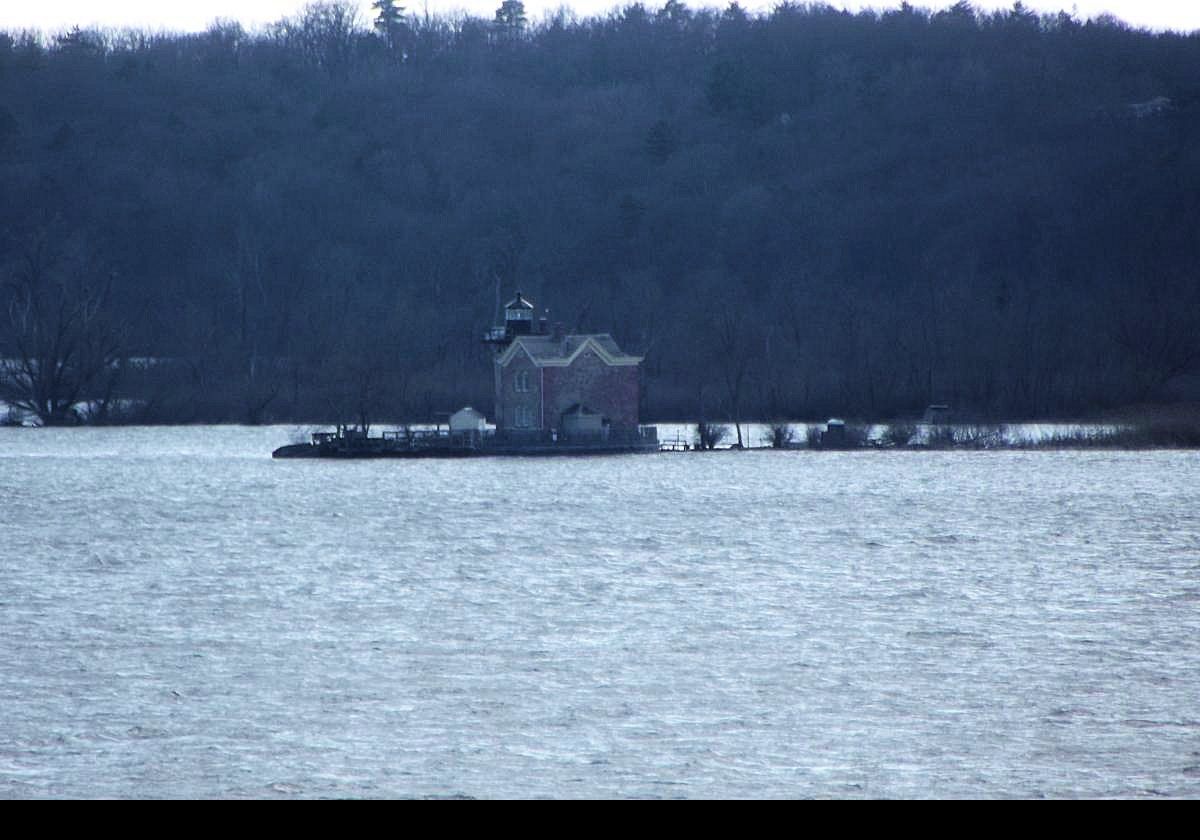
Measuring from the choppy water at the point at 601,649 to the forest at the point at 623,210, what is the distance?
1554 inches

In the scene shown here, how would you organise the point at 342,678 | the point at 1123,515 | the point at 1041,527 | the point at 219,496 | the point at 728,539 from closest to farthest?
the point at 342,678
the point at 728,539
the point at 1041,527
the point at 1123,515
the point at 219,496

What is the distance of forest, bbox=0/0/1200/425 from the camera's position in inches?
3366

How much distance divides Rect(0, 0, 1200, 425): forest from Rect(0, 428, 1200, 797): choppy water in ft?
130

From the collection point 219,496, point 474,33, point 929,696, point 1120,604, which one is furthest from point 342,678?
point 474,33

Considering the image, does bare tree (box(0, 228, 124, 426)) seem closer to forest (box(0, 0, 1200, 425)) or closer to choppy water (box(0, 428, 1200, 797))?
forest (box(0, 0, 1200, 425))

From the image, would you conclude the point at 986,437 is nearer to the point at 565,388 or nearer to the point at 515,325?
the point at 565,388

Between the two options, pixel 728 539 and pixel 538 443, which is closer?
pixel 728 539

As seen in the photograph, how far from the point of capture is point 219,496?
46188mm

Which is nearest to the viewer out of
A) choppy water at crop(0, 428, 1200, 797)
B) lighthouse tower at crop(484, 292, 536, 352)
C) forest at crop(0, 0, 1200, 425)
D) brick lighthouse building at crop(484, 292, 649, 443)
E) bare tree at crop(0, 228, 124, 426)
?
choppy water at crop(0, 428, 1200, 797)

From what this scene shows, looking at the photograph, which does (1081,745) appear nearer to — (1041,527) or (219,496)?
(1041,527)

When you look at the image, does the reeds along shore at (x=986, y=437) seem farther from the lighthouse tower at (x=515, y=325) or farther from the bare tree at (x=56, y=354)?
the bare tree at (x=56, y=354)

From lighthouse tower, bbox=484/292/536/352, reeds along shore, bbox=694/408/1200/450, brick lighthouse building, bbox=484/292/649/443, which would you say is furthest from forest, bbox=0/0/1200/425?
brick lighthouse building, bbox=484/292/649/443

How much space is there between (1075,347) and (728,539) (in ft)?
182

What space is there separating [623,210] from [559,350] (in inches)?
2244
